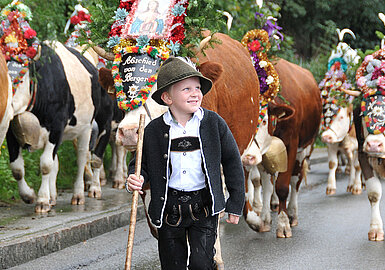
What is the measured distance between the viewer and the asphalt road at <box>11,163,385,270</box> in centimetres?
693

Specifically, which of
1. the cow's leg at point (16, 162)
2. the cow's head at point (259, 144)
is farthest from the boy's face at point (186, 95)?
the cow's leg at point (16, 162)

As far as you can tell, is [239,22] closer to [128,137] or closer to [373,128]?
[373,128]

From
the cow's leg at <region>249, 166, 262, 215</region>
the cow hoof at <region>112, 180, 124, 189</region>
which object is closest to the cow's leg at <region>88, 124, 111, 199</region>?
the cow hoof at <region>112, 180, 124, 189</region>

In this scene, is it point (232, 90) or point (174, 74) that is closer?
point (174, 74)

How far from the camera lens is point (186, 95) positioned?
15.3 feet

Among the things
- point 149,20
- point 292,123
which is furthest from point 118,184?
point 149,20

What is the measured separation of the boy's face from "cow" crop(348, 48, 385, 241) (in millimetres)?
3762

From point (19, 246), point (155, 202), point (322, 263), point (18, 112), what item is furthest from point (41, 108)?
point (155, 202)

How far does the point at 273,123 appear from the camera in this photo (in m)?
8.69

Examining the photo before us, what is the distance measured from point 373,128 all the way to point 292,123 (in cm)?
108

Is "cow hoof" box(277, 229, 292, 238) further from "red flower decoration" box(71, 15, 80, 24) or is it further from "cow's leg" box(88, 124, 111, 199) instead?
"red flower decoration" box(71, 15, 80, 24)

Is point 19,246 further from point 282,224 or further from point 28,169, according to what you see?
point 28,169

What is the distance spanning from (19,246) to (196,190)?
277cm

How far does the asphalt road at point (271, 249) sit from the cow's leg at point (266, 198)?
12 cm
